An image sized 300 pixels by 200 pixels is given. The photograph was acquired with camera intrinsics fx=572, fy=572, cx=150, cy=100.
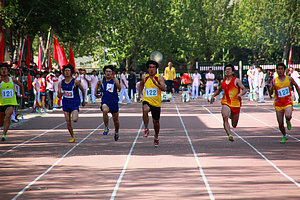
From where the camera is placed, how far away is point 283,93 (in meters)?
12.8

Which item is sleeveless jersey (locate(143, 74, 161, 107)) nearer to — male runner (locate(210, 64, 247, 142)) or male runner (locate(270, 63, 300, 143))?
male runner (locate(210, 64, 247, 142))

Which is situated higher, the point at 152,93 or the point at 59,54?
the point at 59,54

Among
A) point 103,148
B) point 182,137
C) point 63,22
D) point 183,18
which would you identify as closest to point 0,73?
point 103,148

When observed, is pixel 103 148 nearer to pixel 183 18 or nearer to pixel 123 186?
pixel 123 186

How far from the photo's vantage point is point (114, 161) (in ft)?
32.9

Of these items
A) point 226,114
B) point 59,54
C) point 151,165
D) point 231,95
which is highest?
point 59,54

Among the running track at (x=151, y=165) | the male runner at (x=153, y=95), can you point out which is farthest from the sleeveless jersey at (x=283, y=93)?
the male runner at (x=153, y=95)

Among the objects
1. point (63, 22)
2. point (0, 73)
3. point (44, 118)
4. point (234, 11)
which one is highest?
point (234, 11)

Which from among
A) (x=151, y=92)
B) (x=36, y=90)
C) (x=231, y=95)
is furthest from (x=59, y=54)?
(x=231, y=95)

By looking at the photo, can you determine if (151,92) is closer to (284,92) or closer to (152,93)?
(152,93)

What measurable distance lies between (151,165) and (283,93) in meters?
4.56

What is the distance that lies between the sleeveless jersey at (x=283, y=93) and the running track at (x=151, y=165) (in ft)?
2.87

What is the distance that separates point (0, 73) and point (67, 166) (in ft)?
15.7

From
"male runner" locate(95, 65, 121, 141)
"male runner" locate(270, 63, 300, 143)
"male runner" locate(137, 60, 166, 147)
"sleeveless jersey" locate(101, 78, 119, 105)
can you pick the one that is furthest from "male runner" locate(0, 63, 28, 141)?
"male runner" locate(270, 63, 300, 143)
